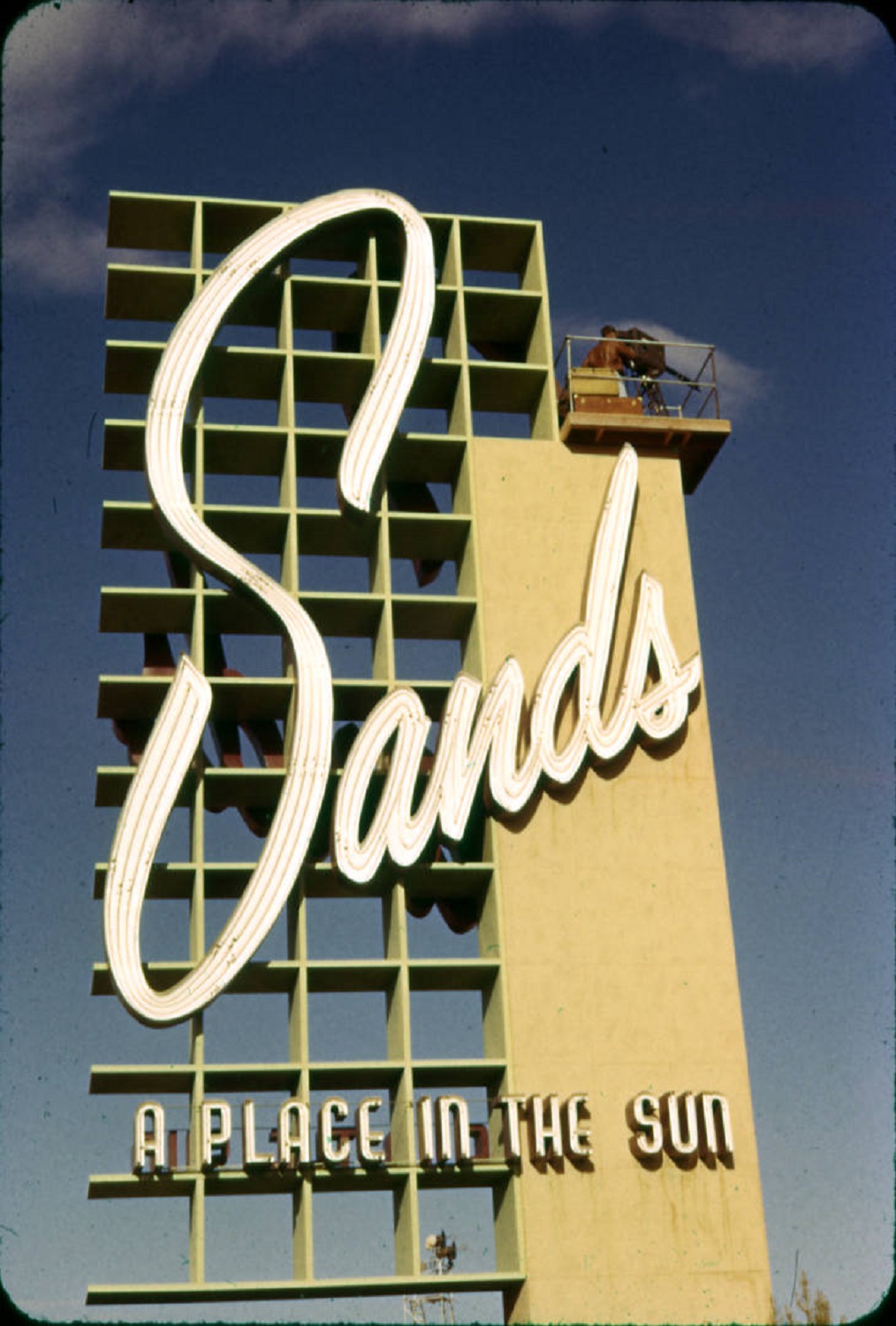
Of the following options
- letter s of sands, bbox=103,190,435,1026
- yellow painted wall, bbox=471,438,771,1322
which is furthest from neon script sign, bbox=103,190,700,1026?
yellow painted wall, bbox=471,438,771,1322

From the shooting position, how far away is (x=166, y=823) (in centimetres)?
3775

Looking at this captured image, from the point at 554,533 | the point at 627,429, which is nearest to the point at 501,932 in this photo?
the point at 554,533

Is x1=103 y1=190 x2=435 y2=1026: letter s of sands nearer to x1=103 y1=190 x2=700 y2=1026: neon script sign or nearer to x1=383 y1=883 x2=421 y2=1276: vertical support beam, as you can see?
x1=103 y1=190 x2=700 y2=1026: neon script sign

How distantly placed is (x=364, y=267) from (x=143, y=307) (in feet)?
15.5

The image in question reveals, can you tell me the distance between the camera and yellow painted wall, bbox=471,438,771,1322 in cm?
3675

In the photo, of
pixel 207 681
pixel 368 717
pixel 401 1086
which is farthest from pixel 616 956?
pixel 207 681

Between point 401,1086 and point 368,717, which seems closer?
point 401,1086

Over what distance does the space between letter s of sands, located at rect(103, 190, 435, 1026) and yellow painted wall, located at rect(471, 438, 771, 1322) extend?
9.24 feet

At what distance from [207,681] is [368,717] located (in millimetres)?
3081

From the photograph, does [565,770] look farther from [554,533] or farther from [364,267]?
[364,267]

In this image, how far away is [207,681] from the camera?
39062 millimetres

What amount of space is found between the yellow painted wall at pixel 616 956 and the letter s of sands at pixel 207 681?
9.24 feet

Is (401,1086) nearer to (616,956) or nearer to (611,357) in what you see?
(616,956)

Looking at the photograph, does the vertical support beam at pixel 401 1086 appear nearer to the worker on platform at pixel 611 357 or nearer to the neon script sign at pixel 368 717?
the neon script sign at pixel 368 717
